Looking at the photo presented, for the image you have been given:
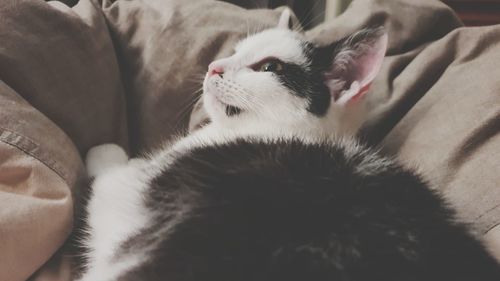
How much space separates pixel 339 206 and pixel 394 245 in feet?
0.31

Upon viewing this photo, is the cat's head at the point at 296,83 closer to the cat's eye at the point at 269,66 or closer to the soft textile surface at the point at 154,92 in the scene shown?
the cat's eye at the point at 269,66

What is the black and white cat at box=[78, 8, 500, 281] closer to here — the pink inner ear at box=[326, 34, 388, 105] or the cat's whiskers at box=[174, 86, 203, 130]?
the pink inner ear at box=[326, 34, 388, 105]

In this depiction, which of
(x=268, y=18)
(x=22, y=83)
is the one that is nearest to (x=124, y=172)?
(x=22, y=83)

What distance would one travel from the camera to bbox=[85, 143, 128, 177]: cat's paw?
110cm

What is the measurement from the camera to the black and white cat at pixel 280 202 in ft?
1.95

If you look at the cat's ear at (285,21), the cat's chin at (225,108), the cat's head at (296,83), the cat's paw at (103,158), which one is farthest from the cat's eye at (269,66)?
the cat's paw at (103,158)

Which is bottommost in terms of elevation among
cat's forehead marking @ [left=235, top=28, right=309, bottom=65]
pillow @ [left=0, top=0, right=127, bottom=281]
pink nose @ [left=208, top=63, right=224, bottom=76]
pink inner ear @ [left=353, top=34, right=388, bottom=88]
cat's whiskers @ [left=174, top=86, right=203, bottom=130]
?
cat's whiskers @ [left=174, top=86, right=203, bottom=130]

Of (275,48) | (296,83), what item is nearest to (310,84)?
(296,83)

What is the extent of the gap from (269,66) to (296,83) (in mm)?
84

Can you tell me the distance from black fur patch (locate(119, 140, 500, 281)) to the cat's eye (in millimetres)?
337

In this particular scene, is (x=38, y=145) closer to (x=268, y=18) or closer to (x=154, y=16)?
(x=154, y=16)

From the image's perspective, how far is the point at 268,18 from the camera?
1.48 metres

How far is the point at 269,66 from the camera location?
3.56 feet

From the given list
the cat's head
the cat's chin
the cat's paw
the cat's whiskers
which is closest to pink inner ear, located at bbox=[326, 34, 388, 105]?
the cat's head
